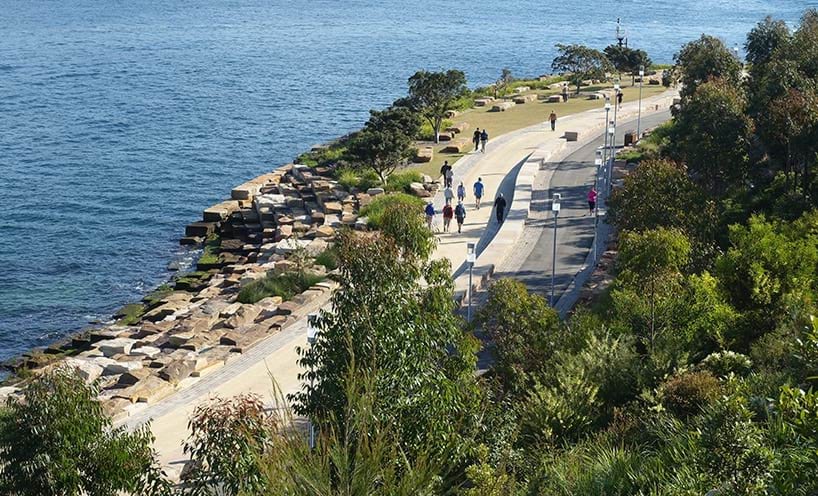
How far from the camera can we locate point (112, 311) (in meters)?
34.3

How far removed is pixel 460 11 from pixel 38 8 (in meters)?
46.8

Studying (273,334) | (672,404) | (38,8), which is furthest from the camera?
(38,8)

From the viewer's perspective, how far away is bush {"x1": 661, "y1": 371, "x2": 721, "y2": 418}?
49.2 feet

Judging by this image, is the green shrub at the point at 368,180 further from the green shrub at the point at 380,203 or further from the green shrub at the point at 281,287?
the green shrub at the point at 281,287

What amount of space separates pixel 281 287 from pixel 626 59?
38297 millimetres

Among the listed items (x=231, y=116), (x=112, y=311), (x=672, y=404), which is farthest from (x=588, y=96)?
(x=672, y=404)

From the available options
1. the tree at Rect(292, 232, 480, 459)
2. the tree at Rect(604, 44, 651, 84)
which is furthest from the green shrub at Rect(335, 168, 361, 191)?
the tree at Rect(292, 232, 480, 459)

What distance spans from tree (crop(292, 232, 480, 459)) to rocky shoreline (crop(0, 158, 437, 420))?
4063 millimetres

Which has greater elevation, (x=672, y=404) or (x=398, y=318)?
(x=398, y=318)

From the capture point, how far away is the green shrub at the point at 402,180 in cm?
3778

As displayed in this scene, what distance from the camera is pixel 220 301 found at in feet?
102

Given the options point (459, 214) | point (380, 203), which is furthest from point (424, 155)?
point (459, 214)

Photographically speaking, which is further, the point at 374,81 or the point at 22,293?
the point at 374,81

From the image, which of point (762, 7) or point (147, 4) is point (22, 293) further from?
point (762, 7)
